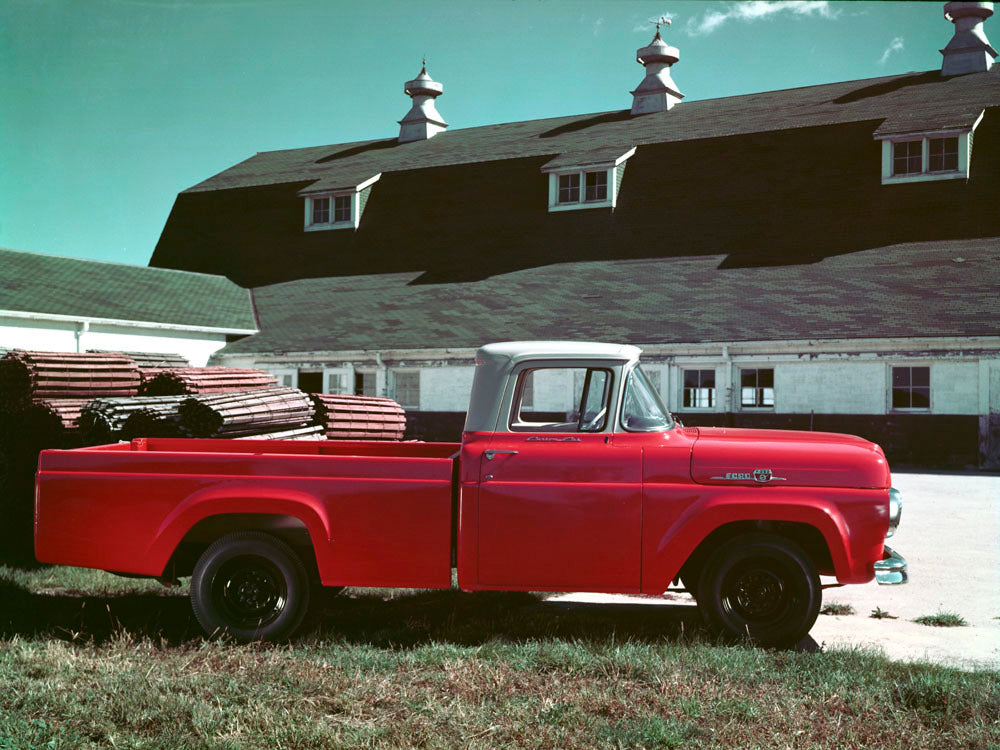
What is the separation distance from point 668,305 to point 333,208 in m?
14.0

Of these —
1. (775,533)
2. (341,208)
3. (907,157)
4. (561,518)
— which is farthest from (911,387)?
(341,208)

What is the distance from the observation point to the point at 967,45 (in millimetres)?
29141

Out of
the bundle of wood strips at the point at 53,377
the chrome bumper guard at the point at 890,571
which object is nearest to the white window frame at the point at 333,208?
the bundle of wood strips at the point at 53,377

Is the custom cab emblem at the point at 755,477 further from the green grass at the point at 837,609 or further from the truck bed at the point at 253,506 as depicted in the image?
the green grass at the point at 837,609

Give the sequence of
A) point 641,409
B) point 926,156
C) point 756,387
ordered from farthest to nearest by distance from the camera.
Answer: point 926,156 < point 756,387 < point 641,409

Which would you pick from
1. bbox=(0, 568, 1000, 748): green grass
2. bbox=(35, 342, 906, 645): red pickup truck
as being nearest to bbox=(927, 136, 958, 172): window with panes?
bbox=(35, 342, 906, 645): red pickup truck

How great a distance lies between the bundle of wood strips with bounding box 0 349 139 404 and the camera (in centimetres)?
1104

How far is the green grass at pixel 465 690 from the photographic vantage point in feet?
16.6

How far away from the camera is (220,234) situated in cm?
3534

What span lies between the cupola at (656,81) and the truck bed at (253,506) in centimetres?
2866

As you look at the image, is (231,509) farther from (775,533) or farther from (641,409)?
(775,533)

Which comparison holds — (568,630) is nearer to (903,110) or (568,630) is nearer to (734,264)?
(734,264)

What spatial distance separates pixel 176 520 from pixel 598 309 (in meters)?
18.7

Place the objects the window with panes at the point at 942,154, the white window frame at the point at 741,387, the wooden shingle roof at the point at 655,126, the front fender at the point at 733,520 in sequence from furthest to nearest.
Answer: the wooden shingle roof at the point at 655,126 → the window with panes at the point at 942,154 → the white window frame at the point at 741,387 → the front fender at the point at 733,520
